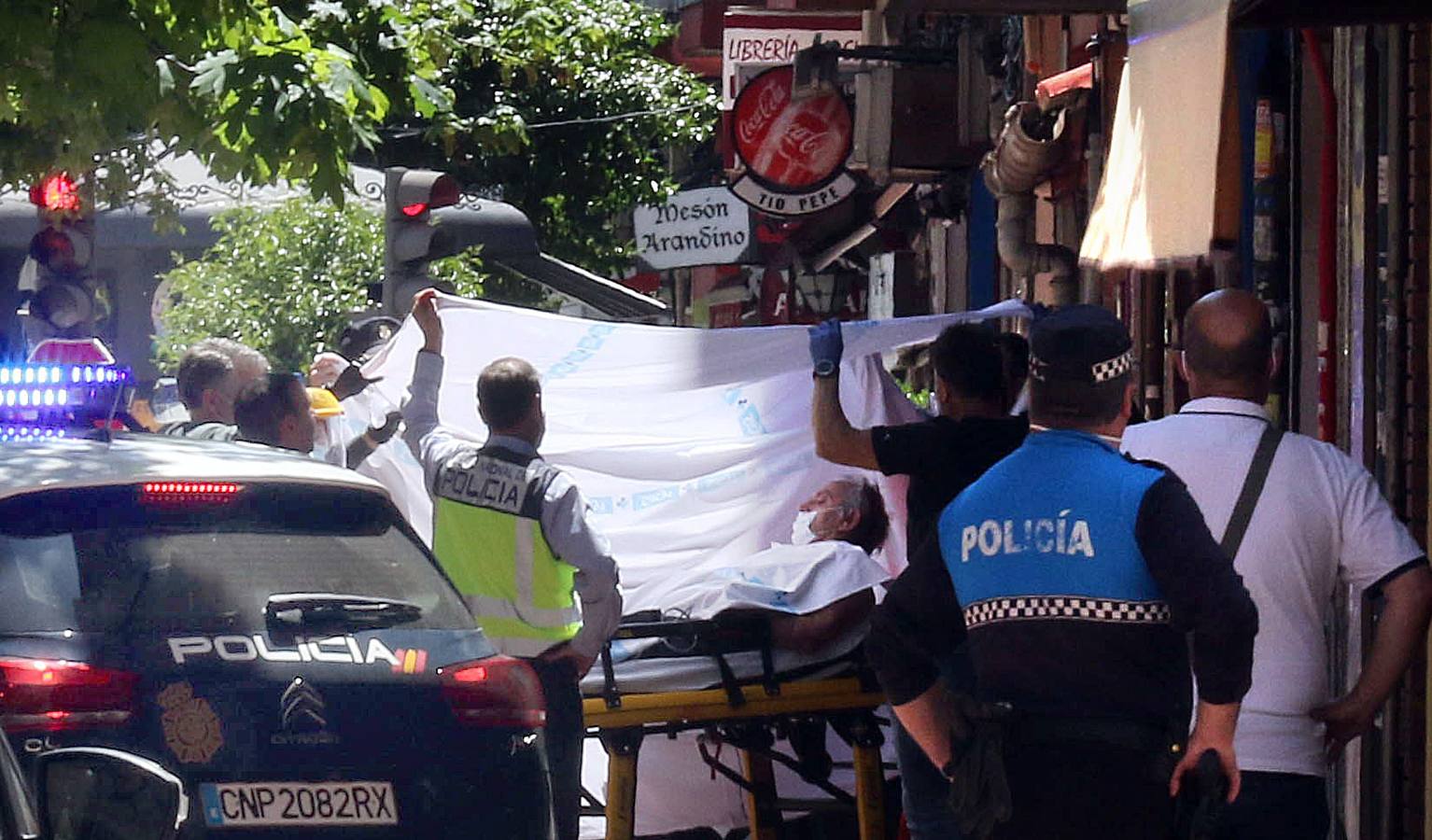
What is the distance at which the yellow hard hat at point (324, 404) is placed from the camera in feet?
33.8

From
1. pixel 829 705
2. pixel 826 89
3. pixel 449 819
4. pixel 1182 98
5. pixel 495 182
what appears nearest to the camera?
pixel 1182 98

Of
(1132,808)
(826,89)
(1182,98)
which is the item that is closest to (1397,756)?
(1182,98)

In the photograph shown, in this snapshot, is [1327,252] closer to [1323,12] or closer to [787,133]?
[1323,12]

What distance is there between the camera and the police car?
5559 mm

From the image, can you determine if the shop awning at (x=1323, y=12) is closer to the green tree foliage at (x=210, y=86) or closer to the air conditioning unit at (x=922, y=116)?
the green tree foliage at (x=210, y=86)

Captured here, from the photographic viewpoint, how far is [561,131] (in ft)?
78.4

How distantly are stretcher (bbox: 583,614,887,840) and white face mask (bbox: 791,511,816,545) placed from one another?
1196 mm

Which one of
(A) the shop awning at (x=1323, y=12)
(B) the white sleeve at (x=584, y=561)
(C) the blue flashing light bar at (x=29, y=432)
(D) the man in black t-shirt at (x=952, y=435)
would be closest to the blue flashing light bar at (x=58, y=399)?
(C) the blue flashing light bar at (x=29, y=432)

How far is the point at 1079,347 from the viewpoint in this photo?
4.55 meters

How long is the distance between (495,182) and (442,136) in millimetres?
4939

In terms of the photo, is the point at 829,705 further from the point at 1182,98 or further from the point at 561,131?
the point at 561,131

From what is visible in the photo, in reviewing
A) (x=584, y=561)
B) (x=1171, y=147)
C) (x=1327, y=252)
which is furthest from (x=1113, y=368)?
(x=1327, y=252)

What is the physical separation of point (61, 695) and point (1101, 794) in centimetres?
243

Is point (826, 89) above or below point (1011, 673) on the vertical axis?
above
